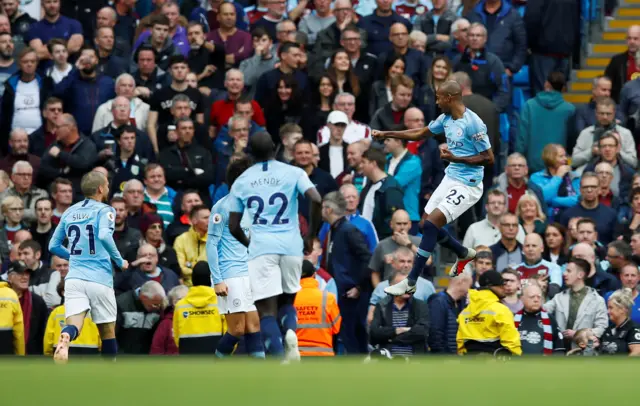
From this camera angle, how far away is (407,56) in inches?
804

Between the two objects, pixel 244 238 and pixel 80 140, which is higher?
pixel 80 140

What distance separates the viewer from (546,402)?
27.7 ft

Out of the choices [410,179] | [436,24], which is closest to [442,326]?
[410,179]

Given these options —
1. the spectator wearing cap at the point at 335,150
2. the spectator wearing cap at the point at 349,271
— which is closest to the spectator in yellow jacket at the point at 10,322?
the spectator wearing cap at the point at 349,271

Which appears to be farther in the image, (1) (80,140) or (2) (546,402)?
(1) (80,140)

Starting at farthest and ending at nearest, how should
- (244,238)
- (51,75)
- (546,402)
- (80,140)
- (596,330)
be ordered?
(51,75), (80,140), (596,330), (244,238), (546,402)

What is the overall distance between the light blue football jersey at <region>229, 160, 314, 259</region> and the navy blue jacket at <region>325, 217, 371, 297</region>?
3589 millimetres

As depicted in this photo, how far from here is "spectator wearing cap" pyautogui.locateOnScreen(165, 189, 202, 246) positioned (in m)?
18.6

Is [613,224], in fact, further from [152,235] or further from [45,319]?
[45,319]

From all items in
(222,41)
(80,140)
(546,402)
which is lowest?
(546,402)

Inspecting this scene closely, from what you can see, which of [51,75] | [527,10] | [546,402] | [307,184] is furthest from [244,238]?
[527,10]

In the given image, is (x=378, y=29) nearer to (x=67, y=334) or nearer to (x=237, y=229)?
(x=237, y=229)

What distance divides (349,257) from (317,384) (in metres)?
8.30

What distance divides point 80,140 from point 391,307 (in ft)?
17.4
